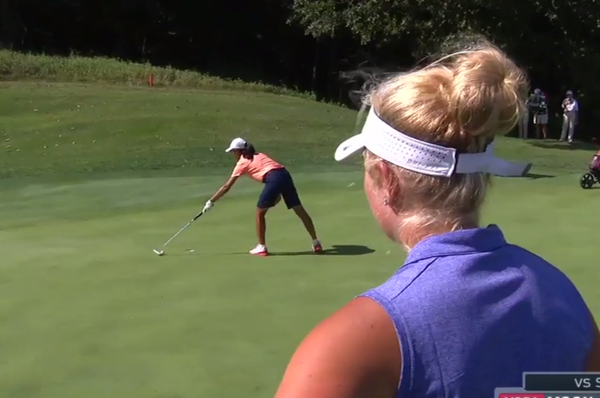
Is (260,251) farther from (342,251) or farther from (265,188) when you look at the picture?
(265,188)

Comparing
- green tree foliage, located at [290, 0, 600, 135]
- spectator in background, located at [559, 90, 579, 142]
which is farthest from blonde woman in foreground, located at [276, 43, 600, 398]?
spectator in background, located at [559, 90, 579, 142]

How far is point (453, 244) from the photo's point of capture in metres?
1.87

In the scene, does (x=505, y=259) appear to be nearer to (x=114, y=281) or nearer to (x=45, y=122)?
(x=114, y=281)

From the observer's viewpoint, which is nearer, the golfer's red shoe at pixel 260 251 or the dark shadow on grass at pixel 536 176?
the golfer's red shoe at pixel 260 251

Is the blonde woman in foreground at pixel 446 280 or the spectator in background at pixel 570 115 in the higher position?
the blonde woman in foreground at pixel 446 280

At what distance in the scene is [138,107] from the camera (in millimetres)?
29281

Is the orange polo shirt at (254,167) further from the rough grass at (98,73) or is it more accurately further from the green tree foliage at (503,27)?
the rough grass at (98,73)

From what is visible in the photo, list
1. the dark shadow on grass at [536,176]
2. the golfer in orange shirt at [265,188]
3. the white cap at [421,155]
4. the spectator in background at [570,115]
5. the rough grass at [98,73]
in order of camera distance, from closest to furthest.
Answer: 1. the white cap at [421,155]
2. the golfer in orange shirt at [265,188]
3. the dark shadow on grass at [536,176]
4. the spectator in background at [570,115]
5. the rough grass at [98,73]

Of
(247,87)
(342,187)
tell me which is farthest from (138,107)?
(342,187)

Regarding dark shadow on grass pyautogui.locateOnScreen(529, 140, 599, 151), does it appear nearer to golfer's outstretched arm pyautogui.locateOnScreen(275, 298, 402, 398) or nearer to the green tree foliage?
the green tree foliage

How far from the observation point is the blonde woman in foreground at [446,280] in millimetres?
1689

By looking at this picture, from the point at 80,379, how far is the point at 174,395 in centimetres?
76

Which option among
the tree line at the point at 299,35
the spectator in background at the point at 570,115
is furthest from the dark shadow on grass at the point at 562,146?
the tree line at the point at 299,35

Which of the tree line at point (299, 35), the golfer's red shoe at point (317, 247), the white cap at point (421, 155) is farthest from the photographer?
the tree line at point (299, 35)
